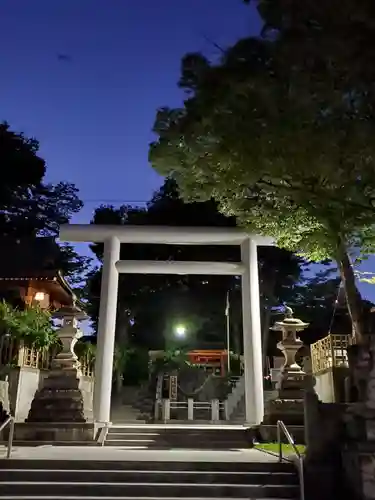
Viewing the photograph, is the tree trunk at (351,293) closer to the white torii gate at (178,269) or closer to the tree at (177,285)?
the white torii gate at (178,269)

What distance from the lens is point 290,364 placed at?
13.1 metres

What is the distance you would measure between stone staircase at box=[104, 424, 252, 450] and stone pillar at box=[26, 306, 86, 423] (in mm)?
1149

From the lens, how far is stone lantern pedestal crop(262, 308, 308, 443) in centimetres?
1174

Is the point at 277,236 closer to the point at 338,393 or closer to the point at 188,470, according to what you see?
the point at 338,393

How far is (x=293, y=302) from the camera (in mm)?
32156

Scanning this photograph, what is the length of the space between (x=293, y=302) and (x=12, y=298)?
1845 centimetres

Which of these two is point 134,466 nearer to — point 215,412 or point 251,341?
point 251,341

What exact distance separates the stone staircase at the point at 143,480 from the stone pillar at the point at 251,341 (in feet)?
17.6

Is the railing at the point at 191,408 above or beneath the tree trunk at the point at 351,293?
beneath

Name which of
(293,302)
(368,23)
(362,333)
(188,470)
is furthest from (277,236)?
(293,302)

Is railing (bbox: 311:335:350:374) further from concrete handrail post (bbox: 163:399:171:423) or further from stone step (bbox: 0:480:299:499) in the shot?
stone step (bbox: 0:480:299:499)

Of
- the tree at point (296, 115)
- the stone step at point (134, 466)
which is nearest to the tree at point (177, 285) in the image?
the tree at point (296, 115)

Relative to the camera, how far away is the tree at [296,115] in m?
8.48

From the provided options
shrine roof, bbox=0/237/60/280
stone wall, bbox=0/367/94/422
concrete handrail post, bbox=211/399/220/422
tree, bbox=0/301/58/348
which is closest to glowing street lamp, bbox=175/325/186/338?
shrine roof, bbox=0/237/60/280
